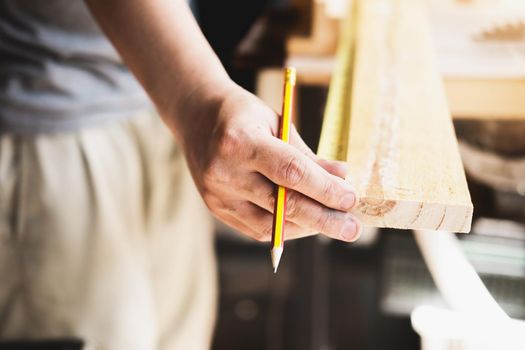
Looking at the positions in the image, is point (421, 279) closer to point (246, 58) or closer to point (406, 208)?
point (246, 58)

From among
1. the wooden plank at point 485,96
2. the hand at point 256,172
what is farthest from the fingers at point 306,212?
the wooden plank at point 485,96

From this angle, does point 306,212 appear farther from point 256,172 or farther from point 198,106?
point 198,106

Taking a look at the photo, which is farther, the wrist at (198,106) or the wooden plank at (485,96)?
the wooden plank at (485,96)

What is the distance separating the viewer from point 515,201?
122 cm

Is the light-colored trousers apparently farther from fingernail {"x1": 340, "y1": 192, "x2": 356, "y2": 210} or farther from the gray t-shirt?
fingernail {"x1": 340, "y1": 192, "x2": 356, "y2": 210}

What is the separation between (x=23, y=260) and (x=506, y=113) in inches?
28.7

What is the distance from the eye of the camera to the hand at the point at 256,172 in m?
0.50

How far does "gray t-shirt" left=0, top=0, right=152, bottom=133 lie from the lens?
2.93 feet

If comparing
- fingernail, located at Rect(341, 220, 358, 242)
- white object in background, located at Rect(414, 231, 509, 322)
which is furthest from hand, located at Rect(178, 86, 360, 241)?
white object in background, located at Rect(414, 231, 509, 322)

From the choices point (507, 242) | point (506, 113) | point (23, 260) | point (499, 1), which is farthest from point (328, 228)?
point (507, 242)

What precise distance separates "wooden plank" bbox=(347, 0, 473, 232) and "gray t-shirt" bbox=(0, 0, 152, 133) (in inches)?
15.7

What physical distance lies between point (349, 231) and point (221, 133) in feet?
0.46

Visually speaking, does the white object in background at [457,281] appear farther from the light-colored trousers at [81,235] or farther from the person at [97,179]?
the light-colored trousers at [81,235]

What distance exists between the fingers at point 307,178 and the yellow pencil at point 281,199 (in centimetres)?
2
